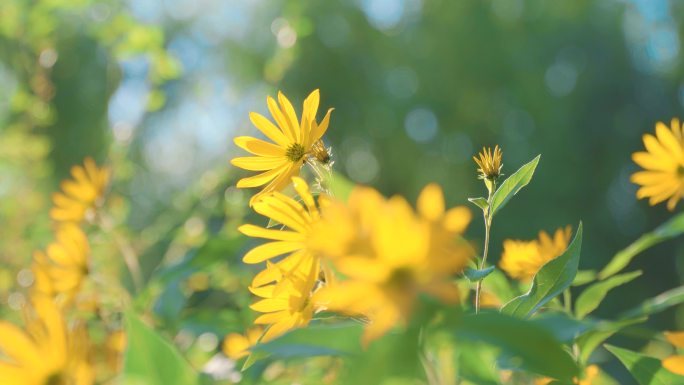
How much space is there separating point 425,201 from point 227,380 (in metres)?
0.25

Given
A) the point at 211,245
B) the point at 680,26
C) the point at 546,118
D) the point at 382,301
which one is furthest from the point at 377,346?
the point at 680,26

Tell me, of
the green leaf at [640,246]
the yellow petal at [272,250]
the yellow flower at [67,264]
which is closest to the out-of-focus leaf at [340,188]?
the yellow petal at [272,250]

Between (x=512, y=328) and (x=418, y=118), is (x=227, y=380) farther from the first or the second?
(x=418, y=118)

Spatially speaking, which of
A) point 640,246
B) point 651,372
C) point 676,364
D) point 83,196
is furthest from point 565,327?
point 83,196

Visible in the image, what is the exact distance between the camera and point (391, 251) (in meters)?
0.30

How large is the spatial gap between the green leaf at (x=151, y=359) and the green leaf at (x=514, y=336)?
0.49 feet

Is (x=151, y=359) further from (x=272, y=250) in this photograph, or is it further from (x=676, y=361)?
(x=676, y=361)

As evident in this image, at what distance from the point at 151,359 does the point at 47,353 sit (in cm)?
5

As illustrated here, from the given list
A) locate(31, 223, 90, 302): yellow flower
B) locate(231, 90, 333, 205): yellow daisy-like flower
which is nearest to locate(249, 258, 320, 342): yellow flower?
locate(231, 90, 333, 205): yellow daisy-like flower

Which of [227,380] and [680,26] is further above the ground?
[680,26]

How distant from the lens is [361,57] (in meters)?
10.4

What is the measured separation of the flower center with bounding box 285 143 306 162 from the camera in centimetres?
57

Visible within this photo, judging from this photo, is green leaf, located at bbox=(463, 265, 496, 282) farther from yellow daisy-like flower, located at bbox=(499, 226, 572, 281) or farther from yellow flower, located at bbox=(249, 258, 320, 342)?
yellow daisy-like flower, located at bbox=(499, 226, 572, 281)

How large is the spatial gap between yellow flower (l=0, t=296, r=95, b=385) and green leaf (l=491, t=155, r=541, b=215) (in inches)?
12.5
